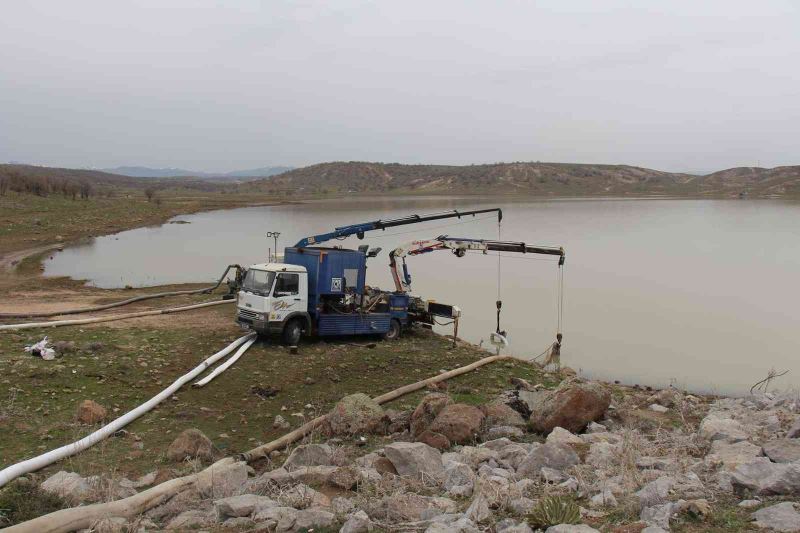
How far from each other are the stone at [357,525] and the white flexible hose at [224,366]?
7.40m

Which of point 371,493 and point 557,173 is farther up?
point 557,173

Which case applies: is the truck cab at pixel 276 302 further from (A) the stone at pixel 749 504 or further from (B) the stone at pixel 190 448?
(A) the stone at pixel 749 504

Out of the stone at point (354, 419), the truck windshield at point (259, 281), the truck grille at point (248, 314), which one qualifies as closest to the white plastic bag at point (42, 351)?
the truck grille at point (248, 314)

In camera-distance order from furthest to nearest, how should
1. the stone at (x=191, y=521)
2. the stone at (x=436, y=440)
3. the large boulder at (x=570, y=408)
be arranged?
the large boulder at (x=570, y=408) < the stone at (x=436, y=440) < the stone at (x=191, y=521)

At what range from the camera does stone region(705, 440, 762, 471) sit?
7.36 metres

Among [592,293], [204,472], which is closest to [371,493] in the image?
[204,472]

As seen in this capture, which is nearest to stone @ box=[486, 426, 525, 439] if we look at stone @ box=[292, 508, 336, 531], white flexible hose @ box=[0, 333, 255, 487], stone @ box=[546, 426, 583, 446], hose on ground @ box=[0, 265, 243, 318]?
stone @ box=[546, 426, 583, 446]

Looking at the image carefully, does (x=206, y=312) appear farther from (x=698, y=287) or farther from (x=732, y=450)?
(x=698, y=287)

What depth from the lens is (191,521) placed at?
641cm

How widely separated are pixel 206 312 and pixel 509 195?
356ft

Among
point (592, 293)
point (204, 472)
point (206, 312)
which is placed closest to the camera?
point (204, 472)

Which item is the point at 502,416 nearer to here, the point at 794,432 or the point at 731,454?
the point at 731,454

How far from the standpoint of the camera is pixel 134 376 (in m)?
12.6

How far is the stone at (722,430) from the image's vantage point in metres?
8.64
